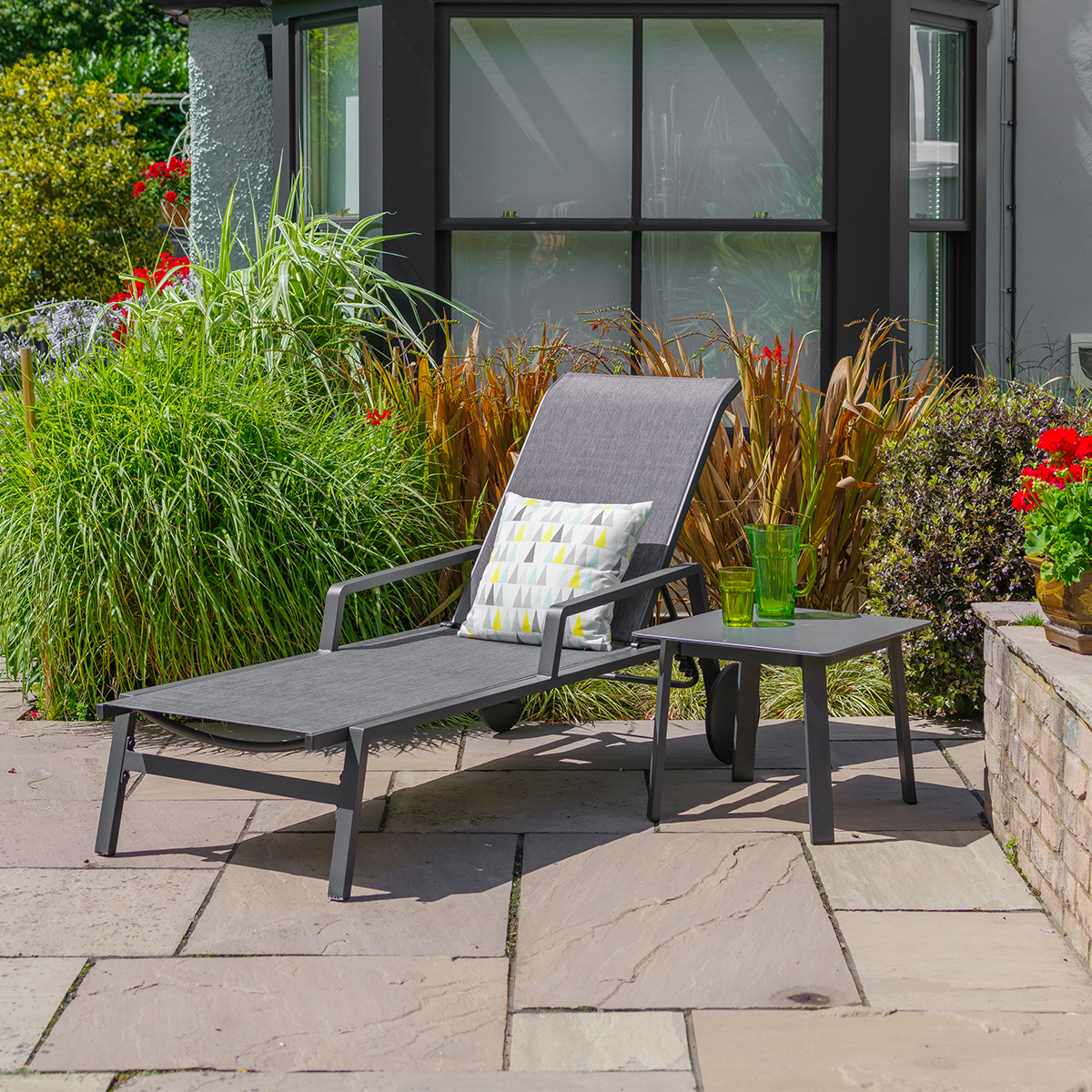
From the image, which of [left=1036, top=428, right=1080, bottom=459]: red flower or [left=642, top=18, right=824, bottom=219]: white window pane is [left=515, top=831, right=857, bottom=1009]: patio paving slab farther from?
[left=642, top=18, right=824, bottom=219]: white window pane

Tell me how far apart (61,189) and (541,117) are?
1001 cm

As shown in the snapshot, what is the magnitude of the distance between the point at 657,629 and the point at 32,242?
40.8 ft

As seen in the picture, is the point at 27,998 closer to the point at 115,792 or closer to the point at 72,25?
the point at 115,792

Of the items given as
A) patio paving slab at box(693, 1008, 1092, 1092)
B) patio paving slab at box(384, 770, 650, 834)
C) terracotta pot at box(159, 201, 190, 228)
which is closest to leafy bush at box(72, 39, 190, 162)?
terracotta pot at box(159, 201, 190, 228)

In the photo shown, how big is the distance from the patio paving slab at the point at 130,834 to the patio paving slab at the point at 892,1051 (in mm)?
1445

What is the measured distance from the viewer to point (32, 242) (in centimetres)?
1388

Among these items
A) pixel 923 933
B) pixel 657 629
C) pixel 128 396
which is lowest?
pixel 923 933

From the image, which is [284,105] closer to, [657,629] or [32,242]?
[657,629]

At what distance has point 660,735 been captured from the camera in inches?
134

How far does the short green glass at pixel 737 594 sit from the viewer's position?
135 inches

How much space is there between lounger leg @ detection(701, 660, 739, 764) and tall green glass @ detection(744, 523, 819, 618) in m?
0.33

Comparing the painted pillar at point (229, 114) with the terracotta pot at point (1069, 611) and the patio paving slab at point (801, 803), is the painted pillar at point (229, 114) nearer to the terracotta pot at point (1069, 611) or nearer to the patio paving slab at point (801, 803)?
the patio paving slab at point (801, 803)

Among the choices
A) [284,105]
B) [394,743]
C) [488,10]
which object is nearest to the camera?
[394,743]

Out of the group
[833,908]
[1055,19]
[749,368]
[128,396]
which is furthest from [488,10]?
[833,908]
